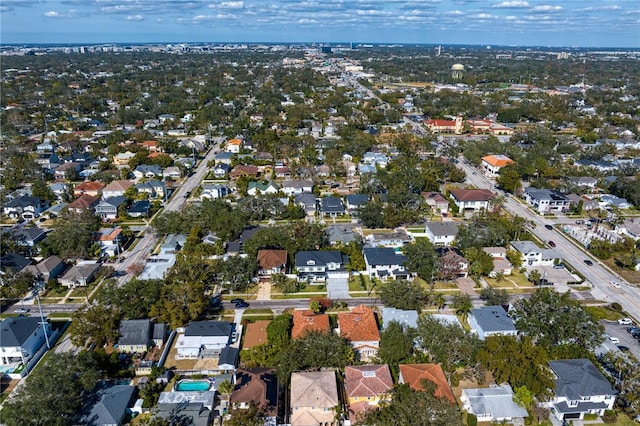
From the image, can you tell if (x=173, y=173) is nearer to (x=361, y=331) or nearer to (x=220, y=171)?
(x=220, y=171)

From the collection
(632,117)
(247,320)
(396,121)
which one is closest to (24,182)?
(247,320)

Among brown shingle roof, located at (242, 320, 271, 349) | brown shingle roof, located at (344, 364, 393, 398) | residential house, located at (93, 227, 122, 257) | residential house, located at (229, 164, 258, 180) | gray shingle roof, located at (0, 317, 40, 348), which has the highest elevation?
residential house, located at (229, 164, 258, 180)

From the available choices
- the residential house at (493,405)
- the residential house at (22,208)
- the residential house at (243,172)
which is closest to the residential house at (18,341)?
the residential house at (22,208)

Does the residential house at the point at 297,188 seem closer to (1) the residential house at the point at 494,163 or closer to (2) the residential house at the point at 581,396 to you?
(1) the residential house at the point at 494,163

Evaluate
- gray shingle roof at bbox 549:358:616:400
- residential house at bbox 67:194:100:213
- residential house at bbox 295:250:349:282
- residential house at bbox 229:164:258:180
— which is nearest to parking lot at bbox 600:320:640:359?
gray shingle roof at bbox 549:358:616:400

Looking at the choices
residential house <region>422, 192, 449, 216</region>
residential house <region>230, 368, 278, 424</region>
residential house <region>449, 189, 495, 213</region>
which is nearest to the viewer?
residential house <region>230, 368, 278, 424</region>

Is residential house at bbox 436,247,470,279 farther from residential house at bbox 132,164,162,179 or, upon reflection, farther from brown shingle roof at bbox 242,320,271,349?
residential house at bbox 132,164,162,179
